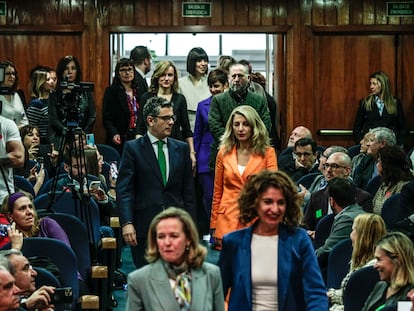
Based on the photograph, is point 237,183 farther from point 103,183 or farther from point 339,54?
point 339,54

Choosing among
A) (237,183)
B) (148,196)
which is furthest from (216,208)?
(148,196)

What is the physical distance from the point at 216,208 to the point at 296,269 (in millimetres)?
2843

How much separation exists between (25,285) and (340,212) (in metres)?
2.81

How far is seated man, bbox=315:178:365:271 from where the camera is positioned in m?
7.81

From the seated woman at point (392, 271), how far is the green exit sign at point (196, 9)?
25.6 feet

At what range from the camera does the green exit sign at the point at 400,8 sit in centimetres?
1364

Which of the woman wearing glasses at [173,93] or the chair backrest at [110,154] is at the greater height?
the woman wearing glasses at [173,93]

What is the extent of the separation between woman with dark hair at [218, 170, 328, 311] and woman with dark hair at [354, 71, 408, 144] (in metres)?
7.70

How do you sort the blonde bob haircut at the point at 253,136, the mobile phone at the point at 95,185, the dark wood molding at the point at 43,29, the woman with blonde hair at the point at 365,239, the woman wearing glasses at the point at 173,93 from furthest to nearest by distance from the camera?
1. the dark wood molding at the point at 43,29
2. the woman wearing glasses at the point at 173,93
3. the mobile phone at the point at 95,185
4. the blonde bob haircut at the point at 253,136
5. the woman with blonde hair at the point at 365,239

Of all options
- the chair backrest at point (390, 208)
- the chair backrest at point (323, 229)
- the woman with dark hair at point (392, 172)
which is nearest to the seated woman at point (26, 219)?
the chair backrest at point (323, 229)

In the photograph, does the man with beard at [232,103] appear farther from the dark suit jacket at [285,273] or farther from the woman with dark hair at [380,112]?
the dark suit jacket at [285,273]

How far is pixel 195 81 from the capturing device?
40.0 feet

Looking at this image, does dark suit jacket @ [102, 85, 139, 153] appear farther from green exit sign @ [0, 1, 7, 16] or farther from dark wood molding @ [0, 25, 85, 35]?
green exit sign @ [0, 1, 7, 16]

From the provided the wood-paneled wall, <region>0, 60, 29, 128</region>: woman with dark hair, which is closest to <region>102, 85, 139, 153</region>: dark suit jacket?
the wood-paneled wall
